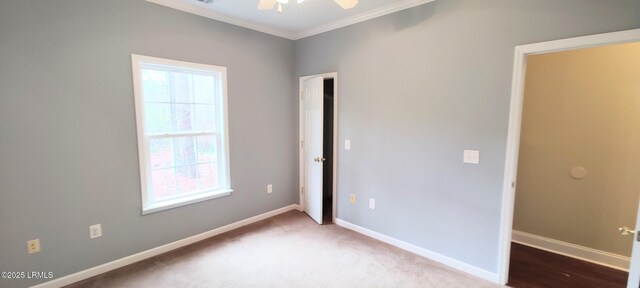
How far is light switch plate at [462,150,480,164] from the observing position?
2.30 meters

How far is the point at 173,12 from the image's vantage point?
2.62m

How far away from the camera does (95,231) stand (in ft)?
7.62

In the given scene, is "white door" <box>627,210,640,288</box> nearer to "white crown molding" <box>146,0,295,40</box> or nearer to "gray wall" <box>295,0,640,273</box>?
"gray wall" <box>295,0,640,273</box>

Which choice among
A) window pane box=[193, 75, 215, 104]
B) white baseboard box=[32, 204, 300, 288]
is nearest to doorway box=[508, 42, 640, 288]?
white baseboard box=[32, 204, 300, 288]

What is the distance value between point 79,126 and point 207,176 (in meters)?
1.28

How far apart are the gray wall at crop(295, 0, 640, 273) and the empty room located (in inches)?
0.6

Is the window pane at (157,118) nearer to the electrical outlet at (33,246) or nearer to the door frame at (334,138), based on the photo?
the electrical outlet at (33,246)

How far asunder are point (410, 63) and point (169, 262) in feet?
10.2

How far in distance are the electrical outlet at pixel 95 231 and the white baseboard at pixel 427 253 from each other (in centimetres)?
251

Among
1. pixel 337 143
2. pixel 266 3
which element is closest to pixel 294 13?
pixel 266 3

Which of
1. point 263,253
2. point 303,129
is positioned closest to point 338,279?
point 263,253

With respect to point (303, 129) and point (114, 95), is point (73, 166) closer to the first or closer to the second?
point (114, 95)

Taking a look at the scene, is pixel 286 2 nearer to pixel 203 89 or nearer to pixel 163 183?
pixel 203 89

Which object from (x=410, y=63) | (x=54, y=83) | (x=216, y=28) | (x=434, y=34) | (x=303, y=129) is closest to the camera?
(x=54, y=83)
